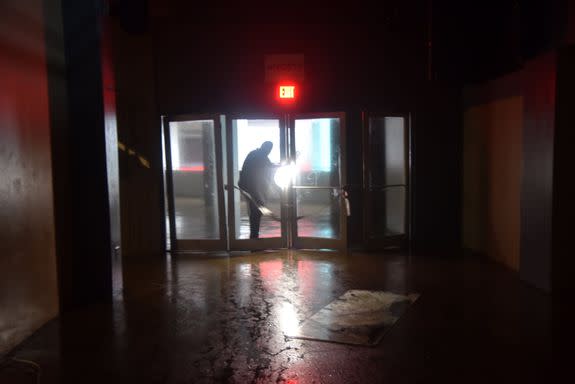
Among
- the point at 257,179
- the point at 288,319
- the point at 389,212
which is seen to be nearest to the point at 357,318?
the point at 288,319

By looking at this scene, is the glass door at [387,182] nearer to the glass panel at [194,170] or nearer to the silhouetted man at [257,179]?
the silhouetted man at [257,179]

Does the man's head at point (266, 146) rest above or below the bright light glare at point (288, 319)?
above

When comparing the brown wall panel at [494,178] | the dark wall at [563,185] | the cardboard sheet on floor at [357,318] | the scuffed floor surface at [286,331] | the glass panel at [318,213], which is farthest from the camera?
the glass panel at [318,213]

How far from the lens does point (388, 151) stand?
Answer: 8289 mm

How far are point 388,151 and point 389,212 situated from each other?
3.32ft

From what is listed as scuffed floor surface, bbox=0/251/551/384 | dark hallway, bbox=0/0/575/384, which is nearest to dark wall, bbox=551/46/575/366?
dark hallway, bbox=0/0/575/384

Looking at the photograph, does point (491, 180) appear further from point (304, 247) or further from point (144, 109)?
point (144, 109)

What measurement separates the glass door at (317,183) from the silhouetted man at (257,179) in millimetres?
401

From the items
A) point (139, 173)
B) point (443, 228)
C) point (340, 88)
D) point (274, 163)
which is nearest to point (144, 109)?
point (139, 173)

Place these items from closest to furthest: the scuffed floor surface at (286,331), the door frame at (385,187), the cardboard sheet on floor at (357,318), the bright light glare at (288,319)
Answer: the scuffed floor surface at (286,331) < the cardboard sheet on floor at (357,318) < the bright light glare at (288,319) < the door frame at (385,187)

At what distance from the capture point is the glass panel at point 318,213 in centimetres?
827

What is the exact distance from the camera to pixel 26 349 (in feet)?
14.4

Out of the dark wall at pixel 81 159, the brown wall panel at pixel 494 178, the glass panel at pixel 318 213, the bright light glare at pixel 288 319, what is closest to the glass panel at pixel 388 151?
the glass panel at pixel 318 213

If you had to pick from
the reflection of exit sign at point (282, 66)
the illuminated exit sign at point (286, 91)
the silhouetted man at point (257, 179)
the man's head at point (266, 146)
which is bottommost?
the silhouetted man at point (257, 179)
